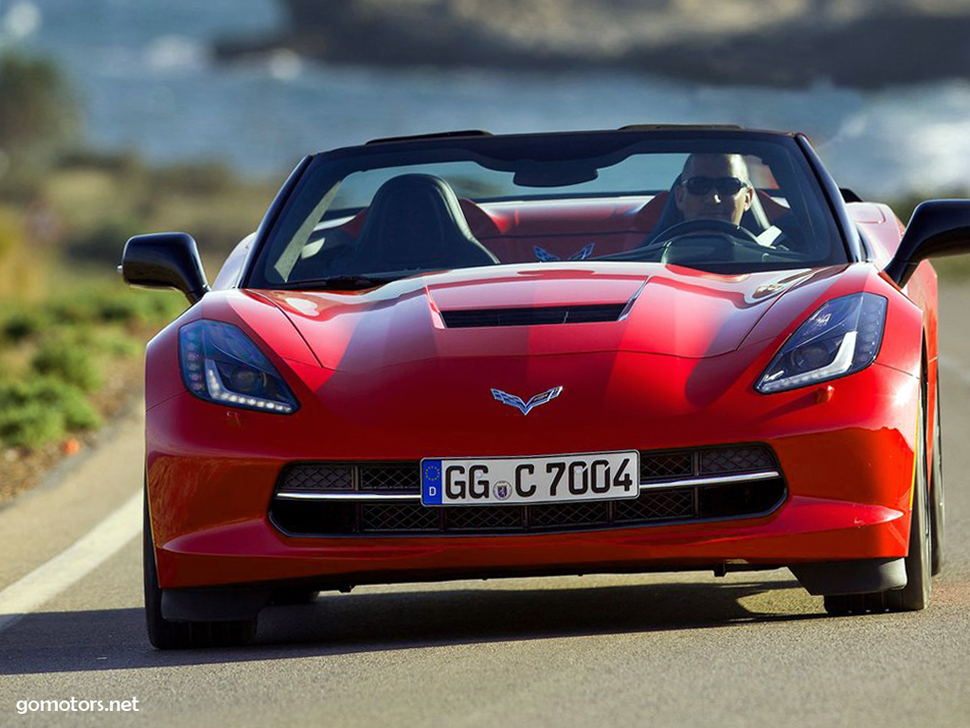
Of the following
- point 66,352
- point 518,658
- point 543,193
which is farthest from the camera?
point 66,352

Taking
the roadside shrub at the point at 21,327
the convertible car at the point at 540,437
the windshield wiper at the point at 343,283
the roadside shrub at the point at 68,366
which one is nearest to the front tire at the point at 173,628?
the convertible car at the point at 540,437

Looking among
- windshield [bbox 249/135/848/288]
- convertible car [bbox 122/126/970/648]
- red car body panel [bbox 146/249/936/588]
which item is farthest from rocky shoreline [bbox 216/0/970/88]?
red car body panel [bbox 146/249/936/588]

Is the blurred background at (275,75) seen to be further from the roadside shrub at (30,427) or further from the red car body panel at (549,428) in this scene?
the red car body panel at (549,428)

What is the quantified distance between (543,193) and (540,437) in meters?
2.09

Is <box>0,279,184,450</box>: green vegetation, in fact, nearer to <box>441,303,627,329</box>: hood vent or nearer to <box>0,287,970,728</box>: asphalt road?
<box>0,287,970,728</box>: asphalt road

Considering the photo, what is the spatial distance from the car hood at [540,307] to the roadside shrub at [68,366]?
26.4ft

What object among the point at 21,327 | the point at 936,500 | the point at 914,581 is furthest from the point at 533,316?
the point at 21,327

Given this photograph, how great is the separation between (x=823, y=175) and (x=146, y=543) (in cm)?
241

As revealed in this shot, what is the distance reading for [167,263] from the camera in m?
6.68

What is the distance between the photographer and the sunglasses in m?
6.80

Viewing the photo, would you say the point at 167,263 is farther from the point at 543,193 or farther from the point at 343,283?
the point at 543,193

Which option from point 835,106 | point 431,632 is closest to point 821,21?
point 835,106

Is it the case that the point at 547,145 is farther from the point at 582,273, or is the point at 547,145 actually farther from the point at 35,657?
the point at 35,657

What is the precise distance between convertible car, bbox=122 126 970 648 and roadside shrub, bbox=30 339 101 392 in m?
8.11
